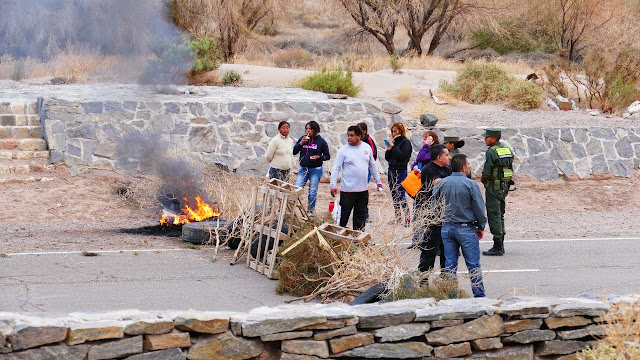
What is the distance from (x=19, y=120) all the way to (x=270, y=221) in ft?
31.6

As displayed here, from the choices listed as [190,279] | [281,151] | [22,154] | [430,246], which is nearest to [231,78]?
[22,154]

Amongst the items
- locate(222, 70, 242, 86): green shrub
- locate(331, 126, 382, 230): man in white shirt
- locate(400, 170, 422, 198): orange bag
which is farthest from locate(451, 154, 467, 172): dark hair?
locate(222, 70, 242, 86): green shrub

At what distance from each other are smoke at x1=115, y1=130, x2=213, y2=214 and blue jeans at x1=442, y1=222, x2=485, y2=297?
5647mm

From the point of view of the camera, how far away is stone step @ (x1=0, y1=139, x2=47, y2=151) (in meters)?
18.2

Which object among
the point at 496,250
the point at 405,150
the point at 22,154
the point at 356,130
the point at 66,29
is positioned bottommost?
the point at 496,250

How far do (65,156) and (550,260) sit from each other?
391 inches

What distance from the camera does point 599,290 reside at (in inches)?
428

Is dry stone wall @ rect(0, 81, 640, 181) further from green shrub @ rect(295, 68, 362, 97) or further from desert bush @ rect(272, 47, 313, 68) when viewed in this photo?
desert bush @ rect(272, 47, 313, 68)

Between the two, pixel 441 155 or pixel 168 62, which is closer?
pixel 441 155

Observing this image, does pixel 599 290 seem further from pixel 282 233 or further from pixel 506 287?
pixel 282 233

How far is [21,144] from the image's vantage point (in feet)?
59.6

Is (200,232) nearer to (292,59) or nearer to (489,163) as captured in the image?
(489,163)

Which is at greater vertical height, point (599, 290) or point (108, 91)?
point (108, 91)

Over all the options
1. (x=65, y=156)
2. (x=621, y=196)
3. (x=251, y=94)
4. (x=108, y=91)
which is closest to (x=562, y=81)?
(x=621, y=196)
